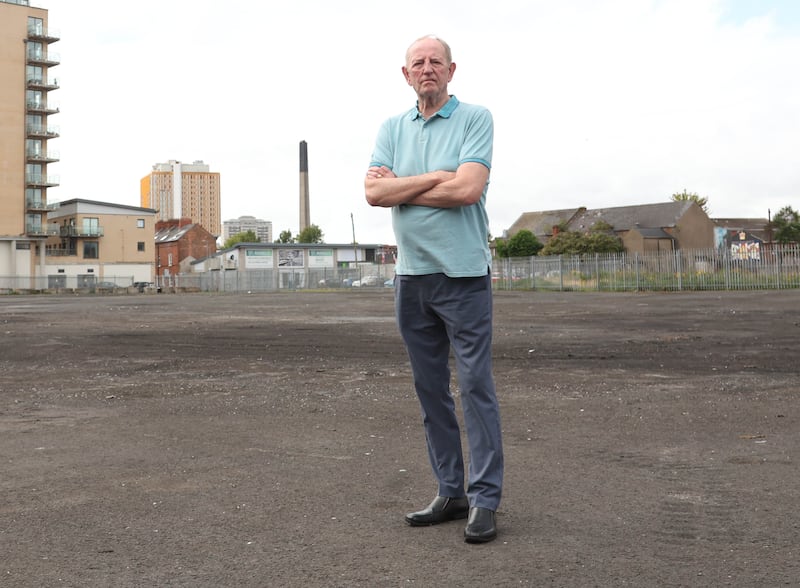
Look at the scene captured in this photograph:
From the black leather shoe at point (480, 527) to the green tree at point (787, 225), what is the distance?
86.6 meters

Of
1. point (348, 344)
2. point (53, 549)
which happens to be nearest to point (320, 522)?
point (53, 549)

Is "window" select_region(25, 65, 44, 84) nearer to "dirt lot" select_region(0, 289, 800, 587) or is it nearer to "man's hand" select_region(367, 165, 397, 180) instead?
"dirt lot" select_region(0, 289, 800, 587)

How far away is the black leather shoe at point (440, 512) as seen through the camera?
345 centimetres

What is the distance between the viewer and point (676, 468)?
4402 mm

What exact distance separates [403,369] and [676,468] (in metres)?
5.10

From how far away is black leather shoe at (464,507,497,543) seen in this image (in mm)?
3201

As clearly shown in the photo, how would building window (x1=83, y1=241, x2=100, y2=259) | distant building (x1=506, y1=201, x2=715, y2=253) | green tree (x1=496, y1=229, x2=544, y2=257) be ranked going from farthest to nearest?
green tree (x1=496, y1=229, x2=544, y2=257), distant building (x1=506, y1=201, x2=715, y2=253), building window (x1=83, y1=241, x2=100, y2=259)

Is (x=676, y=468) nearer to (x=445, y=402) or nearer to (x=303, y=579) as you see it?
(x=445, y=402)

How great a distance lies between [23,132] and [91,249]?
13958mm

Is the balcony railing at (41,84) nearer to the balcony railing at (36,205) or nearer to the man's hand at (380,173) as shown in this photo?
the balcony railing at (36,205)

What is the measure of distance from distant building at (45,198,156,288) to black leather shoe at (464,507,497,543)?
81575 millimetres

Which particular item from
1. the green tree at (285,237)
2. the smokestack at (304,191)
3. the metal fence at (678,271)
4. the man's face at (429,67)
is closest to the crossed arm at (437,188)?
the man's face at (429,67)

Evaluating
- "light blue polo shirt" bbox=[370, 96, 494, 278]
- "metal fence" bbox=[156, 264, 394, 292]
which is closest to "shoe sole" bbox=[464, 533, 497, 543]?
"light blue polo shirt" bbox=[370, 96, 494, 278]

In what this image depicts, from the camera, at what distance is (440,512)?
3.51 meters
